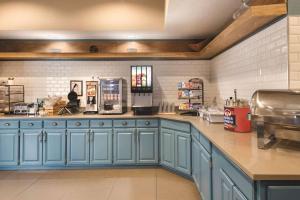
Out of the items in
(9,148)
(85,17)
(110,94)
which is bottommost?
(9,148)

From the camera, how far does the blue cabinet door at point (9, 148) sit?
3.83m

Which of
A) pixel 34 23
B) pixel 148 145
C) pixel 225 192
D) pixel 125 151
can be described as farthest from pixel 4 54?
pixel 225 192

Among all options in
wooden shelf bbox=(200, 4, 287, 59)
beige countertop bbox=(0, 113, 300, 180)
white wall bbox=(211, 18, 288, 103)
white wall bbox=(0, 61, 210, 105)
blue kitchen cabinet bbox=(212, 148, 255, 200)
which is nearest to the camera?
beige countertop bbox=(0, 113, 300, 180)

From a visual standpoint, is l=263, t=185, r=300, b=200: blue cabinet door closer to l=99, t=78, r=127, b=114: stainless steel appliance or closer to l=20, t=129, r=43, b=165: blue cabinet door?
l=99, t=78, r=127, b=114: stainless steel appliance

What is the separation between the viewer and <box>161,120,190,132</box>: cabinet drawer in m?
3.32

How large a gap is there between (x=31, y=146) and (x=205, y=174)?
113 inches

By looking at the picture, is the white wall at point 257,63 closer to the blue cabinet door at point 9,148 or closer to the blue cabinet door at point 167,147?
the blue cabinet door at point 167,147

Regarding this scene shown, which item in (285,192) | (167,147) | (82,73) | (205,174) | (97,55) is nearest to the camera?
(285,192)

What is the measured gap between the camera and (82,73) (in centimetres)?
452

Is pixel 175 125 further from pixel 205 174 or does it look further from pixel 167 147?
pixel 205 174

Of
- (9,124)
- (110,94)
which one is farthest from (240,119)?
(9,124)

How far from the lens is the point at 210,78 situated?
14.8ft

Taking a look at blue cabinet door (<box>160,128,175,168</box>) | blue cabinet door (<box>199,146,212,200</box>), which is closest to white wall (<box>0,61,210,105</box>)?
blue cabinet door (<box>160,128,175,168</box>)

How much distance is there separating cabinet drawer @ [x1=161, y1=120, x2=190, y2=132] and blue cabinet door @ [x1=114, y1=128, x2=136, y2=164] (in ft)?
1.80
